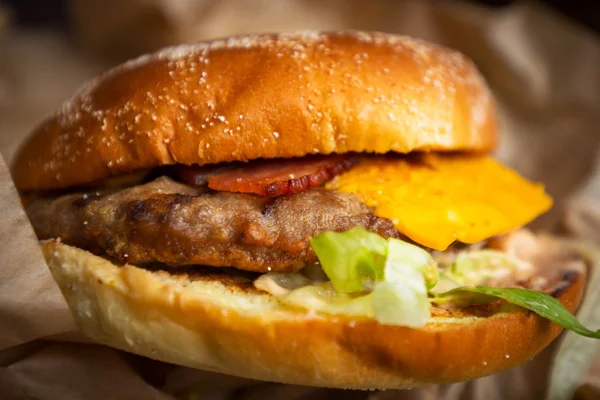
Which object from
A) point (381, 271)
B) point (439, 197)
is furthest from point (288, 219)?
point (439, 197)

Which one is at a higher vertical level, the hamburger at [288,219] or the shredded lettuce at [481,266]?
the hamburger at [288,219]

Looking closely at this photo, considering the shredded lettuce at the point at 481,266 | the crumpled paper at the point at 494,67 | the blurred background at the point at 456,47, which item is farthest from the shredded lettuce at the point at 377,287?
the blurred background at the point at 456,47

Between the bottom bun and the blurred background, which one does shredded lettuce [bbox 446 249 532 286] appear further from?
the blurred background

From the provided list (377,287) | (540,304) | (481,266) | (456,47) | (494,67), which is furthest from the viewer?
(456,47)

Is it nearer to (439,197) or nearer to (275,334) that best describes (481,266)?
(439,197)

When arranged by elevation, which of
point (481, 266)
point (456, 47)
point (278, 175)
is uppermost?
point (278, 175)

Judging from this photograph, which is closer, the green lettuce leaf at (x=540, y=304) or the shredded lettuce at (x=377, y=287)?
the shredded lettuce at (x=377, y=287)

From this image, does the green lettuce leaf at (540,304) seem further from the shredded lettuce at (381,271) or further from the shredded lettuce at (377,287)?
the shredded lettuce at (381,271)
